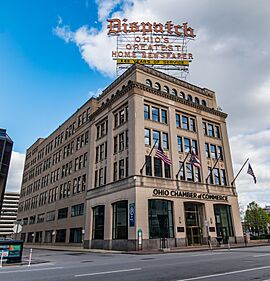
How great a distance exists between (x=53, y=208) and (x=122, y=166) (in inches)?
1032

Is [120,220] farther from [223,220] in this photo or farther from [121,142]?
[223,220]

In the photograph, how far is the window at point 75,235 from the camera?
4137 centimetres

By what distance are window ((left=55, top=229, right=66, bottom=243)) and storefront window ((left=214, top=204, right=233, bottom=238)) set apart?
86.8ft

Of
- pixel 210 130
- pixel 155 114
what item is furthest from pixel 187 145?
pixel 210 130

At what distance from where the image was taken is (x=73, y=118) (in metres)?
52.9

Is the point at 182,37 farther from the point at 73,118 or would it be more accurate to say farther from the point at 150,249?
the point at 150,249

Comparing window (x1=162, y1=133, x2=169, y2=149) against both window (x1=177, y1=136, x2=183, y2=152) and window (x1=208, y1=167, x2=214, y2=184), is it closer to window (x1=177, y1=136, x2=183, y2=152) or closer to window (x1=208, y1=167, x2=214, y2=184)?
window (x1=177, y1=136, x2=183, y2=152)

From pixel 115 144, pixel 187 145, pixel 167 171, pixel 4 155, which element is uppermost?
pixel 187 145

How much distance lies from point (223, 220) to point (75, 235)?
23.3m

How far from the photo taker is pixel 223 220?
1455 inches

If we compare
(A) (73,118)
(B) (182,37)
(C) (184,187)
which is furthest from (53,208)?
(B) (182,37)

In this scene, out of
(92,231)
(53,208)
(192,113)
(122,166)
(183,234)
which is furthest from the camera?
(53,208)

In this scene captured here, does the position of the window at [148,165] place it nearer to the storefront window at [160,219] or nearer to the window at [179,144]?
the storefront window at [160,219]

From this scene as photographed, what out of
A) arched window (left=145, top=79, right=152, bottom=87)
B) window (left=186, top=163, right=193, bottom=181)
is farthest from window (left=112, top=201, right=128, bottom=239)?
arched window (left=145, top=79, right=152, bottom=87)
